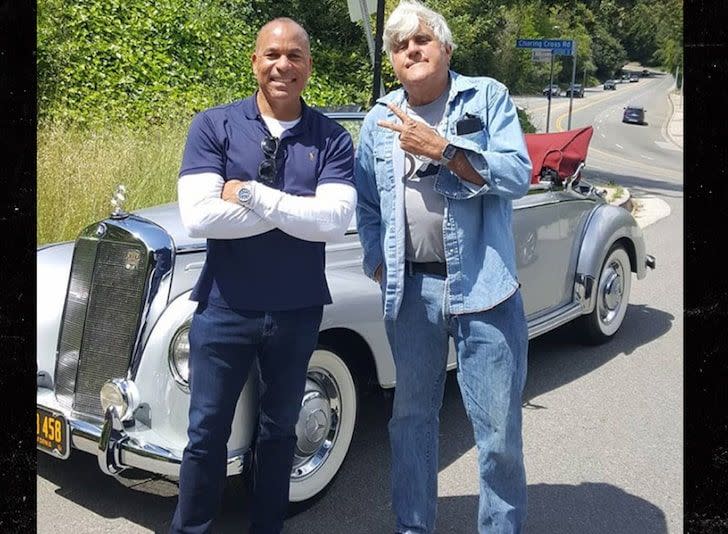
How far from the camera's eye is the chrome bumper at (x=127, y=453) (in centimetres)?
287

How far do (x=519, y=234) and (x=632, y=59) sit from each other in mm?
111818

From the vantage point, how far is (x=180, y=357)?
3029 mm

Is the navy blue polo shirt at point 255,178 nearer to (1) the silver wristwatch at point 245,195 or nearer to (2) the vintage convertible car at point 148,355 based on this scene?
(1) the silver wristwatch at point 245,195

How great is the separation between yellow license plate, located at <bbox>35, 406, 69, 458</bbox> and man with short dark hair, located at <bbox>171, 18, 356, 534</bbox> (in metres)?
0.64

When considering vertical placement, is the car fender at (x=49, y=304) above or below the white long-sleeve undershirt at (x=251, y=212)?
below

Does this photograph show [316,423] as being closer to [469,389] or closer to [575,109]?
[469,389]

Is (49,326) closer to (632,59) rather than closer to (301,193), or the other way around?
(301,193)

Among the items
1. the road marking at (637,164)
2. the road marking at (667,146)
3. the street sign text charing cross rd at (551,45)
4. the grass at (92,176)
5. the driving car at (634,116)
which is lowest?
→ the road marking at (637,164)

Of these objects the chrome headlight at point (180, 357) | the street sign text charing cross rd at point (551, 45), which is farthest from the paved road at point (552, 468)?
the street sign text charing cross rd at point (551, 45)

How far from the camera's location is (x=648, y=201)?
47.1 feet

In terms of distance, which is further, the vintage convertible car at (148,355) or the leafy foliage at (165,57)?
the leafy foliage at (165,57)

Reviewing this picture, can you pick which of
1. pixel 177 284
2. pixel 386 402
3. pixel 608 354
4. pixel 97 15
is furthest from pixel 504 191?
pixel 97 15

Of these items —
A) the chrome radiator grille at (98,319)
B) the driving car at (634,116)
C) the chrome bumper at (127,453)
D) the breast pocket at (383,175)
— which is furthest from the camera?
the driving car at (634,116)

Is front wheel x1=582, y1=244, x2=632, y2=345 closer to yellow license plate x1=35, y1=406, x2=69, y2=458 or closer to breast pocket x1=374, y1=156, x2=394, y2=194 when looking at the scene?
breast pocket x1=374, y1=156, x2=394, y2=194
